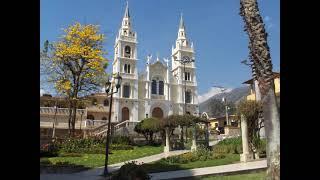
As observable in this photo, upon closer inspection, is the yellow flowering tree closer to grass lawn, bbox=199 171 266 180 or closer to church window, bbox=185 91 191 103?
grass lawn, bbox=199 171 266 180

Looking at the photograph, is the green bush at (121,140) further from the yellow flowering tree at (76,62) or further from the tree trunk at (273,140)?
the tree trunk at (273,140)

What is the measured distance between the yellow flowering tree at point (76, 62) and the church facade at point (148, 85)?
22.5m

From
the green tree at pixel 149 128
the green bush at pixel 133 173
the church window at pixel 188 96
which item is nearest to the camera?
the green bush at pixel 133 173

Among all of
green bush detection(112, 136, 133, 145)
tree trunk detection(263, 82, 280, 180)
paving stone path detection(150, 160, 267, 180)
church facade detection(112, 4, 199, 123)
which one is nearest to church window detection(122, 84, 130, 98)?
church facade detection(112, 4, 199, 123)

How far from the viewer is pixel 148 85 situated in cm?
5509

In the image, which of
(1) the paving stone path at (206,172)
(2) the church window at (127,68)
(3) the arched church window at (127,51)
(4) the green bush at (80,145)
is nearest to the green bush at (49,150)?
(4) the green bush at (80,145)

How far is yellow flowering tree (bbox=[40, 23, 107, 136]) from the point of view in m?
27.0

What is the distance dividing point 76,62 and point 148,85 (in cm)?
2807

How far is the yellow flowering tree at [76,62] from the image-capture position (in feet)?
88.6

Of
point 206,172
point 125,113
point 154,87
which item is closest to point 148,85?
point 154,87

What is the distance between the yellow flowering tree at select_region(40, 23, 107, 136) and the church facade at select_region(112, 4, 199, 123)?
2248 centimetres
